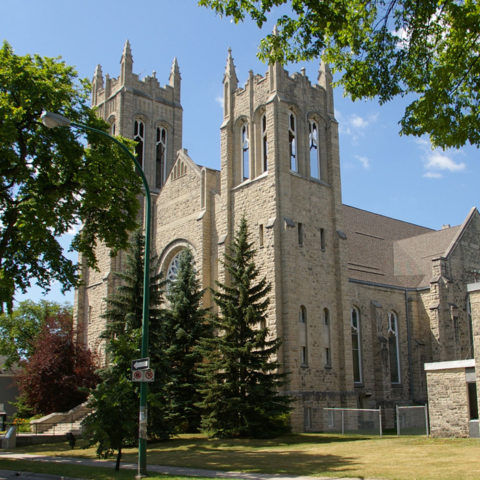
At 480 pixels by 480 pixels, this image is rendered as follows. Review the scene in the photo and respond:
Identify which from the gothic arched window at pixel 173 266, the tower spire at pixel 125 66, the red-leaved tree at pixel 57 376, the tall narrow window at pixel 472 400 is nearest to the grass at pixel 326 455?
the tall narrow window at pixel 472 400

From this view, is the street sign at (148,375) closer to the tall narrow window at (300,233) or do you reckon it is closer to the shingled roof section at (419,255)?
the tall narrow window at (300,233)

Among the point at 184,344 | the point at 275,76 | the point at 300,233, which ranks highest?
the point at 275,76

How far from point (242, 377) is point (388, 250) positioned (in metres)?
20.9

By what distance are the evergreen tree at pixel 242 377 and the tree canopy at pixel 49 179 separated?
5375 mm

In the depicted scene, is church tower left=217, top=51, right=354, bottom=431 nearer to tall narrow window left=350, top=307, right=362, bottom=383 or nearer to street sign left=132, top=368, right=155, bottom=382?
tall narrow window left=350, top=307, right=362, bottom=383

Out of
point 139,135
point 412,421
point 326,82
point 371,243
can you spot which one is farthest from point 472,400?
point 139,135

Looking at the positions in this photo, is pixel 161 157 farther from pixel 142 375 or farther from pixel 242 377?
pixel 142 375

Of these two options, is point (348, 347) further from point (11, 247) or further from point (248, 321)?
point (11, 247)

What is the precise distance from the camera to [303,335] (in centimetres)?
2808

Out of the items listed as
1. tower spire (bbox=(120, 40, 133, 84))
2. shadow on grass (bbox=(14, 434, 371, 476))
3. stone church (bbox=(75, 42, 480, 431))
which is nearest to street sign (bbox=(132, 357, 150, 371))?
shadow on grass (bbox=(14, 434, 371, 476))

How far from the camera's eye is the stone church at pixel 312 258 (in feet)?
92.7

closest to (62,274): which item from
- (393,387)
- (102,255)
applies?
(102,255)

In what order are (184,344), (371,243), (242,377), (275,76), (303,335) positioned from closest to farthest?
(242,377) < (303,335) < (184,344) < (275,76) < (371,243)

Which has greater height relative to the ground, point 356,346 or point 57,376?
point 356,346
